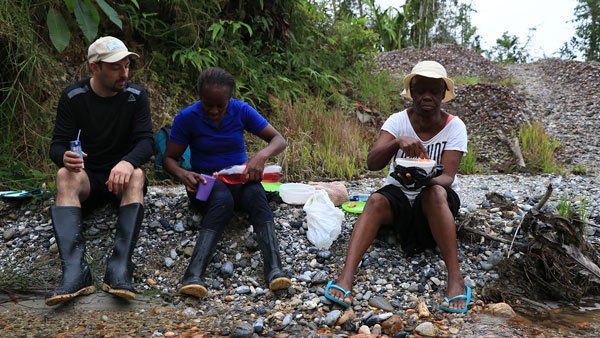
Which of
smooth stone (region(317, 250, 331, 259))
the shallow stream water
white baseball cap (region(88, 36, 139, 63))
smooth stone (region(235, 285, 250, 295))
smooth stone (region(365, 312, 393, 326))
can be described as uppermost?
white baseball cap (region(88, 36, 139, 63))

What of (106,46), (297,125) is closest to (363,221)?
(106,46)

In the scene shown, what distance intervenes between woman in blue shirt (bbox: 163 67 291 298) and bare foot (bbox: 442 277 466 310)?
0.88 metres

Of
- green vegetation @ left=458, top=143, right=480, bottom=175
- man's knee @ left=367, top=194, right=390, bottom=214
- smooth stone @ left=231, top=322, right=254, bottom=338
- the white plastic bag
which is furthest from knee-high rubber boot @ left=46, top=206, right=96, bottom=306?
green vegetation @ left=458, top=143, right=480, bottom=175

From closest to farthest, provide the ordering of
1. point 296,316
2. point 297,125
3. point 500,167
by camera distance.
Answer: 1. point 296,316
2. point 297,125
3. point 500,167

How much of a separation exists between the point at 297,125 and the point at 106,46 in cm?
332

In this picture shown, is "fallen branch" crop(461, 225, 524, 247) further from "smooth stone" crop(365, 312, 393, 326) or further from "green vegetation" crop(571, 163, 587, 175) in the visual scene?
"green vegetation" crop(571, 163, 587, 175)

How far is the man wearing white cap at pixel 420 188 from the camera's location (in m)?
2.76

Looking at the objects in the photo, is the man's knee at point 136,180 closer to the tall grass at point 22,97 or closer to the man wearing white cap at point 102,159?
the man wearing white cap at point 102,159

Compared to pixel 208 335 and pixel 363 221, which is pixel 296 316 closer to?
pixel 208 335

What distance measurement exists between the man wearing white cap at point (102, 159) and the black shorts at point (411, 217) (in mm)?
1515

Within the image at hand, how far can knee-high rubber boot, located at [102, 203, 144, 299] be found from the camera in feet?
8.74

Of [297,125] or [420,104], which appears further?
[297,125]

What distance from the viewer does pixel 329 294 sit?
2693 mm

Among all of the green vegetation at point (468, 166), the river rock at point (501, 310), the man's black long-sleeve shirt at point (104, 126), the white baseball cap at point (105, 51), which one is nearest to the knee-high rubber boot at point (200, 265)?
the man's black long-sleeve shirt at point (104, 126)
